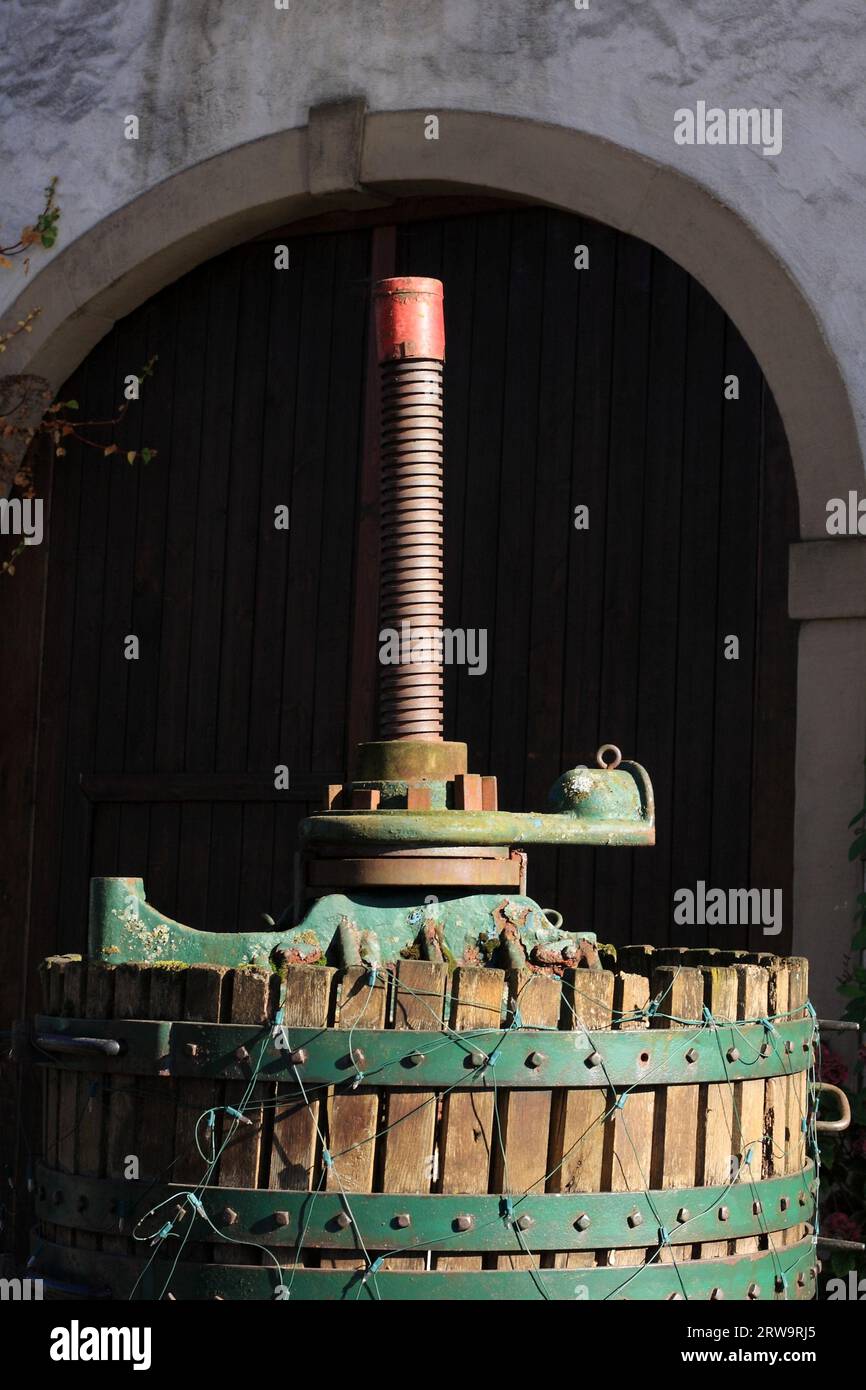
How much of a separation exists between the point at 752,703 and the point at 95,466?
299 centimetres

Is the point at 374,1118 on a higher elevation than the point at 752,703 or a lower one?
lower

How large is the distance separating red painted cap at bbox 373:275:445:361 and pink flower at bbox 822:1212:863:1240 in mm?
2779

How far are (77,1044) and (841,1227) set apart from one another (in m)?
2.70

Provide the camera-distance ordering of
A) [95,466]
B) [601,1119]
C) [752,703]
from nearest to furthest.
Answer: [601,1119]
[752,703]
[95,466]

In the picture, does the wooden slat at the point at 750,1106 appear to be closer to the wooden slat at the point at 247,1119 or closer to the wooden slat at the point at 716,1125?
the wooden slat at the point at 716,1125

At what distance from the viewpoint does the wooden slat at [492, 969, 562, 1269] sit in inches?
117

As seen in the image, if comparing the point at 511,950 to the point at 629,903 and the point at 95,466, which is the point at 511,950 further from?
the point at 95,466

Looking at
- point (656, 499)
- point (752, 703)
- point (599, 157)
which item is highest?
point (599, 157)

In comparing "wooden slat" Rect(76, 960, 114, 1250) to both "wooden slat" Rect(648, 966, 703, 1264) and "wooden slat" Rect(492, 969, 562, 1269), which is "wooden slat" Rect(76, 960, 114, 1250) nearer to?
"wooden slat" Rect(492, 969, 562, 1269)

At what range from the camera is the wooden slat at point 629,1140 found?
9.99ft

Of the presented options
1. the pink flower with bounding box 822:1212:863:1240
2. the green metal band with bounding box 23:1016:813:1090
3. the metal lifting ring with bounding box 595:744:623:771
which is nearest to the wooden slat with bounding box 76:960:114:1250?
the green metal band with bounding box 23:1016:813:1090

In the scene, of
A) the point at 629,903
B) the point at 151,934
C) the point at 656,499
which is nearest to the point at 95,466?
the point at 656,499
